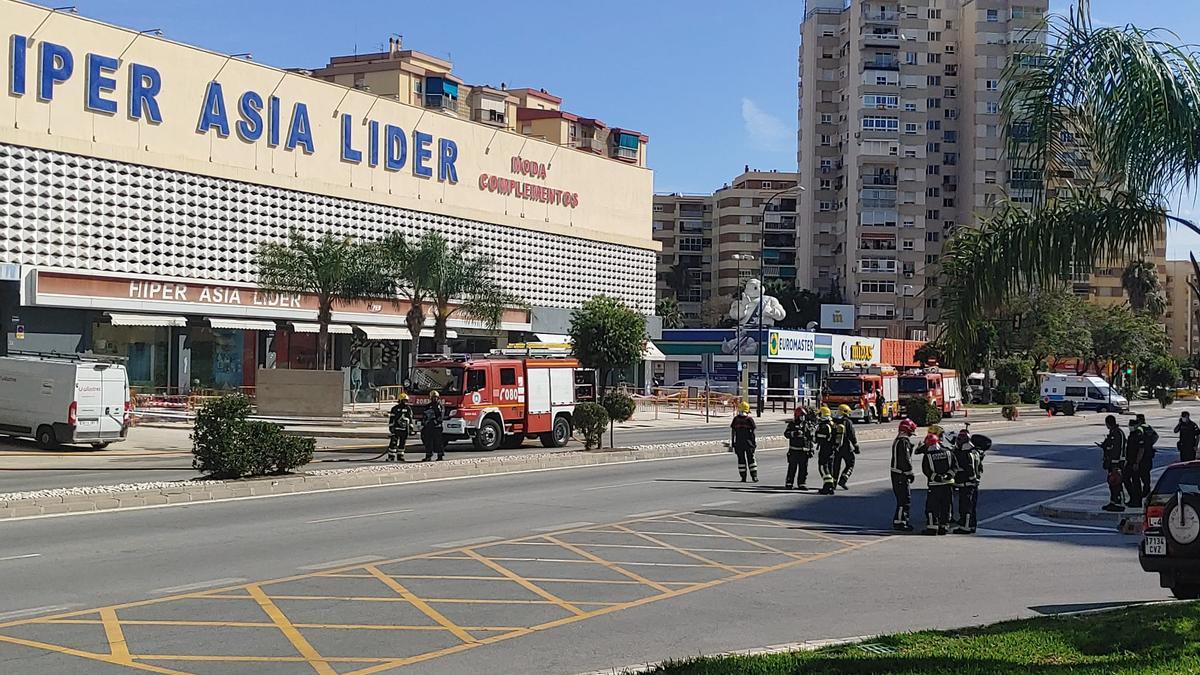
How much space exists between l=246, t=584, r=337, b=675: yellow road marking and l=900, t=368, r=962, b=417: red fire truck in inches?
1939

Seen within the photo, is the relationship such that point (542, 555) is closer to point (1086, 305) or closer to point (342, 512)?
point (342, 512)

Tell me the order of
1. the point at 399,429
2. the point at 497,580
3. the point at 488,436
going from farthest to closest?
the point at 488,436, the point at 399,429, the point at 497,580

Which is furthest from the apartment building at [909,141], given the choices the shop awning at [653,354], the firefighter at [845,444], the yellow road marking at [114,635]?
the yellow road marking at [114,635]

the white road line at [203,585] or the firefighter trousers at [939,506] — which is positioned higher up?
the firefighter trousers at [939,506]

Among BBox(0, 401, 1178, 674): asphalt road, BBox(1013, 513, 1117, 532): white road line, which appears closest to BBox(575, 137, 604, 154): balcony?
BBox(0, 401, 1178, 674): asphalt road

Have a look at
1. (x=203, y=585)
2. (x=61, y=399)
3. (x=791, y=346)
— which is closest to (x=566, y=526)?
(x=203, y=585)

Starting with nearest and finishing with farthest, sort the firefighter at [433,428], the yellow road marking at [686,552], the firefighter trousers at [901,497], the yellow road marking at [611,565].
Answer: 1. the yellow road marking at [611,565]
2. the yellow road marking at [686,552]
3. the firefighter trousers at [901,497]
4. the firefighter at [433,428]

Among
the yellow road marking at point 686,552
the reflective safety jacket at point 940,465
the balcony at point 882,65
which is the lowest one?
the yellow road marking at point 686,552

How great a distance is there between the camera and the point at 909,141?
380ft

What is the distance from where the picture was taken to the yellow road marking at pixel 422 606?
1045 cm

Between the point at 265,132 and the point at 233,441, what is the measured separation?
115 feet

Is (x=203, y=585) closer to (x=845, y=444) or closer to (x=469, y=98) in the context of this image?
(x=845, y=444)

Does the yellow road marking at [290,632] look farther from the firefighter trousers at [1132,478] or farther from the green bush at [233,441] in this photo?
the firefighter trousers at [1132,478]

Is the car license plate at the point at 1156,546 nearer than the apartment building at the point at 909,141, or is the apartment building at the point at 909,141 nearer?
the car license plate at the point at 1156,546
